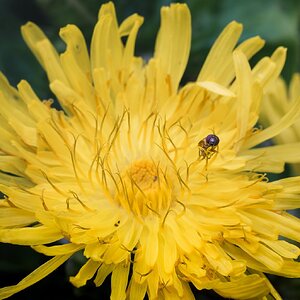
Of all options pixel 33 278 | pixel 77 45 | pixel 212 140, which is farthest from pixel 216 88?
pixel 33 278

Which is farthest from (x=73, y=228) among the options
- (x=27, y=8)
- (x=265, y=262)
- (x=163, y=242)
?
(x=27, y=8)

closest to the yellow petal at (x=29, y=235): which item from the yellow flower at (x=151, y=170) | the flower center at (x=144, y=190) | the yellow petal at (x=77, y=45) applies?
the yellow flower at (x=151, y=170)

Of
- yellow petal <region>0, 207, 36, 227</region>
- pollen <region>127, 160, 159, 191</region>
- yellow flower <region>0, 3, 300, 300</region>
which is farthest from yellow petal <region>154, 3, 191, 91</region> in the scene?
yellow petal <region>0, 207, 36, 227</region>

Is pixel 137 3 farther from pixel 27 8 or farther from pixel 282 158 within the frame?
pixel 282 158

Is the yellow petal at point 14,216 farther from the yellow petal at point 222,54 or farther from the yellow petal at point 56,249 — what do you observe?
the yellow petal at point 222,54

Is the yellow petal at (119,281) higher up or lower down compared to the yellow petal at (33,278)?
lower down

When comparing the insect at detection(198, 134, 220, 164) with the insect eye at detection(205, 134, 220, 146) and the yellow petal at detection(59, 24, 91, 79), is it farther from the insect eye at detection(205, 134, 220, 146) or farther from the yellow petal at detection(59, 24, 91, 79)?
the yellow petal at detection(59, 24, 91, 79)
